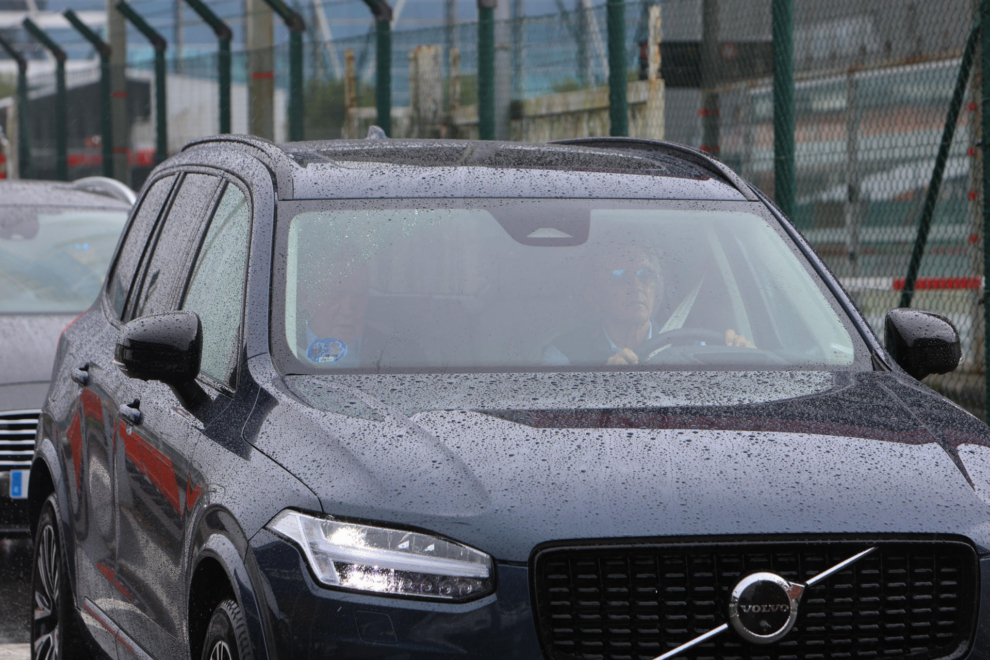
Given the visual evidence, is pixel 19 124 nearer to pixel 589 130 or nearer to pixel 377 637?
pixel 589 130

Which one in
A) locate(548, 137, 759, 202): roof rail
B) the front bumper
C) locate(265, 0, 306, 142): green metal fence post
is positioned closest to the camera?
the front bumper

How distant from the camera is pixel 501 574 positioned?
3004mm

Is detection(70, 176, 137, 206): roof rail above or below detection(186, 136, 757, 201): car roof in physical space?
below

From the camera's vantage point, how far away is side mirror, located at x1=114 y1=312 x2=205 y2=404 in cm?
388

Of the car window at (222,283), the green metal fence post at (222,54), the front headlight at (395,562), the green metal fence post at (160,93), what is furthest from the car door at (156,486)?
the green metal fence post at (160,93)

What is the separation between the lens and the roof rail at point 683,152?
469 cm

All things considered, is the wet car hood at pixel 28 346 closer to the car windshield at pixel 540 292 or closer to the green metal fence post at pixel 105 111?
the car windshield at pixel 540 292

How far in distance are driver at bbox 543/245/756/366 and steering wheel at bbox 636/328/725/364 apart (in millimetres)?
15

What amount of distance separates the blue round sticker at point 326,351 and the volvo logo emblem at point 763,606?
130 cm

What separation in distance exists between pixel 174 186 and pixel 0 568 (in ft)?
10.4

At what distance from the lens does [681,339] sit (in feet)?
13.8

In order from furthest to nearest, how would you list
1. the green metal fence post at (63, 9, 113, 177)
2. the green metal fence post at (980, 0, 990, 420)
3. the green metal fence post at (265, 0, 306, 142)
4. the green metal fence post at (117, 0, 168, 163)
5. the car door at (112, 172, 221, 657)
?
1. the green metal fence post at (63, 9, 113, 177)
2. the green metal fence post at (117, 0, 168, 163)
3. the green metal fence post at (265, 0, 306, 142)
4. the green metal fence post at (980, 0, 990, 420)
5. the car door at (112, 172, 221, 657)

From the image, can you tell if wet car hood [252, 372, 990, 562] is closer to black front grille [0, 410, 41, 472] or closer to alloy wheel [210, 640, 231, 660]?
alloy wheel [210, 640, 231, 660]

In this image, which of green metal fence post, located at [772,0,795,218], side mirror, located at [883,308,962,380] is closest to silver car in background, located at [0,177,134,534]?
green metal fence post, located at [772,0,795,218]
